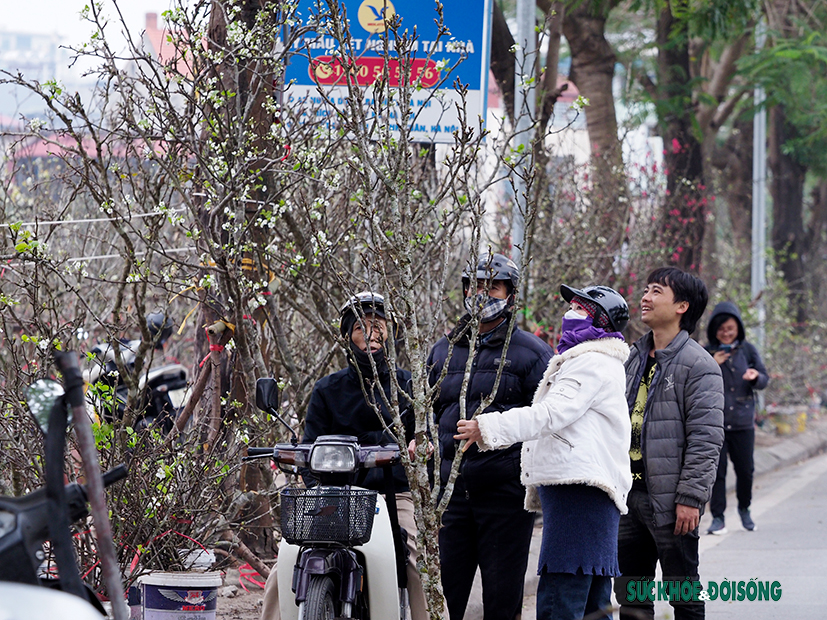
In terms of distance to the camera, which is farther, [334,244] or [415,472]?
[334,244]

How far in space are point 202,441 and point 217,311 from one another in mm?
749

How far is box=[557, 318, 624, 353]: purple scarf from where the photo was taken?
4.53m

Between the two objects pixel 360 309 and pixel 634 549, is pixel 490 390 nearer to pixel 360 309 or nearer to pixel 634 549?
pixel 360 309

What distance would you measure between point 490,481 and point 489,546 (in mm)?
297

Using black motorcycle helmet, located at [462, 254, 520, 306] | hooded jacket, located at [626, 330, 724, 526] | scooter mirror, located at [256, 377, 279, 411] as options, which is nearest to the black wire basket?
scooter mirror, located at [256, 377, 279, 411]

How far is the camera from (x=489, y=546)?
4965 mm

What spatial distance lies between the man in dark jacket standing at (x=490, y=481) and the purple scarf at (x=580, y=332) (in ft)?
1.22

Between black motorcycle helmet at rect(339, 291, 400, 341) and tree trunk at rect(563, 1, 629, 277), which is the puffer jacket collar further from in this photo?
tree trunk at rect(563, 1, 629, 277)

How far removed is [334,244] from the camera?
20.8 feet

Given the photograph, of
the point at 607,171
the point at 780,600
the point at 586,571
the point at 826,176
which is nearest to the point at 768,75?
the point at 607,171

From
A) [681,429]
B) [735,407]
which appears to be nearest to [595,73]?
[735,407]

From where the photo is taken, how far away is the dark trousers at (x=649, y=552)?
495 centimetres

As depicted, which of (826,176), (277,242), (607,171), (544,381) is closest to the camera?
(544,381)

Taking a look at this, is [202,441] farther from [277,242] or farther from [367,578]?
[367,578]
